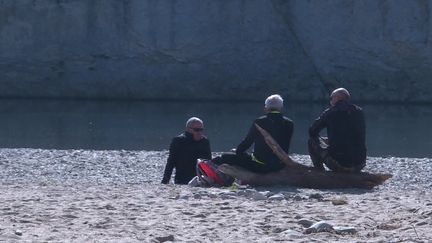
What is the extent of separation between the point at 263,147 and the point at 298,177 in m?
0.43

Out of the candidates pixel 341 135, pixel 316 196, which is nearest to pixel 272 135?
pixel 341 135

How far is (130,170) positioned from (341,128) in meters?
4.96

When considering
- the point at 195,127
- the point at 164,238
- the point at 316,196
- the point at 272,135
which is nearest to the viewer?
the point at 164,238

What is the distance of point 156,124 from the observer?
23.9 m

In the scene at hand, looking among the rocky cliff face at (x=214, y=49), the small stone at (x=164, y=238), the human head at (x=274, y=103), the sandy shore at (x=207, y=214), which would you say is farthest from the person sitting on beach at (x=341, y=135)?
the rocky cliff face at (x=214, y=49)

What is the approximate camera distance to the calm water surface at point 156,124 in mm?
20016

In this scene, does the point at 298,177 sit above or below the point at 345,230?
above

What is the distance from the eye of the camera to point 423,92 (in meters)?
29.8

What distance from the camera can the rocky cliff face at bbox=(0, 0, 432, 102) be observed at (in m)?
29.9

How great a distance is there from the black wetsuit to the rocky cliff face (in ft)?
62.1

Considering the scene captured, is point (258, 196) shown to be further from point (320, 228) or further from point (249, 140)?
point (320, 228)

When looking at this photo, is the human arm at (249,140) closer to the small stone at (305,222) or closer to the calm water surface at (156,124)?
the small stone at (305,222)

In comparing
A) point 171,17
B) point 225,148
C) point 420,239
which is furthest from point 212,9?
point 420,239

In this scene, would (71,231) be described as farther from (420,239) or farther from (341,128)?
(341,128)
